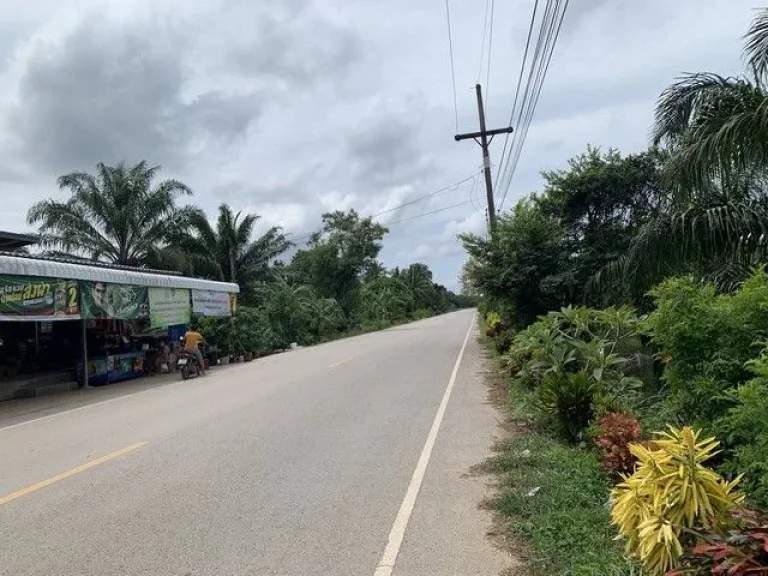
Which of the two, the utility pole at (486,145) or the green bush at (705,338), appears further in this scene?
the utility pole at (486,145)

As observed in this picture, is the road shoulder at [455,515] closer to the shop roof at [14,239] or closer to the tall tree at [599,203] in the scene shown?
the tall tree at [599,203]

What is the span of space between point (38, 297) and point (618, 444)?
14449mm

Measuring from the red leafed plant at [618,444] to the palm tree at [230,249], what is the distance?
31.0m

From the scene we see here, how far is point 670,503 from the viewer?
369cm

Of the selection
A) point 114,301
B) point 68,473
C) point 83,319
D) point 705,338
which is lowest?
point 68,473

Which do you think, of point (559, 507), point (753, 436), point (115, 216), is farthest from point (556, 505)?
point (115, 216)

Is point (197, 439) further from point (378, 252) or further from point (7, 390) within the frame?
point (378, 252)

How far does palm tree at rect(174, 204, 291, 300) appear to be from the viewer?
35625 mm

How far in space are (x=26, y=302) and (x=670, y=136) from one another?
14.0 meters

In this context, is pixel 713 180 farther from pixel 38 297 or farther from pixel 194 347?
pixel 194 347

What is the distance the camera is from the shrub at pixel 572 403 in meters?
8.13

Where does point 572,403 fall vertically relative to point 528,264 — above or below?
below

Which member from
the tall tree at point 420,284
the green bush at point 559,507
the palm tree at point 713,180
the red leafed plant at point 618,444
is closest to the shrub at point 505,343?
the palm tree at point 713,180

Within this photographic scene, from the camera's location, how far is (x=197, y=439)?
9312 mm
